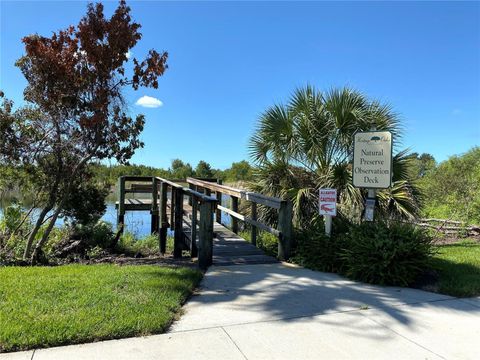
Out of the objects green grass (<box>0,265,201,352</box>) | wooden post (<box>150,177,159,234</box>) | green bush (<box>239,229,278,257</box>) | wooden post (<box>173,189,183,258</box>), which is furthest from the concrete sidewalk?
wooden post (<box>150,177,159,234</box>)

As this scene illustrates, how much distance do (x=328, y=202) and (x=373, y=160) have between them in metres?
1.00

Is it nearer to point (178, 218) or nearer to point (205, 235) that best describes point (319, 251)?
point (205, 235)

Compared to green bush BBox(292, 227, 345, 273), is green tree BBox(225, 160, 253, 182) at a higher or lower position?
higher

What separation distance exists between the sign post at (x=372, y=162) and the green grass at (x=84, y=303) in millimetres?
3108

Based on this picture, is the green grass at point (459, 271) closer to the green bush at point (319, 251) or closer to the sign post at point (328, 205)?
the green bush at point (319, 251)

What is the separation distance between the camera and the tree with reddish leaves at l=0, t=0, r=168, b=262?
7043 mm

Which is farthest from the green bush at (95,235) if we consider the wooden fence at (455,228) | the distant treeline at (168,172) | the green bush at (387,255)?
the wooden fence at (455,228)

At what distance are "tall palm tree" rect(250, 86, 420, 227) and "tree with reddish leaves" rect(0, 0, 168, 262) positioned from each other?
3.22m

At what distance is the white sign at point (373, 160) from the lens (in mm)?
6684

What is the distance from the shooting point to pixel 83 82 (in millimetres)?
7191

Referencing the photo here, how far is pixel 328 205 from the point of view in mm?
7090

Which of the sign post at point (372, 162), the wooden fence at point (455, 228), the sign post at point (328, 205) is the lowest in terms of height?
the wooden fence at point (455, 228)

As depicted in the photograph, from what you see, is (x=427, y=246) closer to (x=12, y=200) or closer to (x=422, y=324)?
A: (x=422, y=324)

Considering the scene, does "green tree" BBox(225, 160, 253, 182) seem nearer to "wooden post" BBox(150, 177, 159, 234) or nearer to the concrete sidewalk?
"wooden post" BBox(150, 177, 159, 234)
